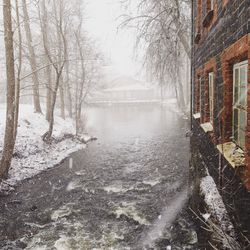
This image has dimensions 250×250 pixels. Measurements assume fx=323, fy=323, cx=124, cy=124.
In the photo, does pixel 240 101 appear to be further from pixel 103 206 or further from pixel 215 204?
pixel 103 206

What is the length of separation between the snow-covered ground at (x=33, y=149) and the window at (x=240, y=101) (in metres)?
7.30

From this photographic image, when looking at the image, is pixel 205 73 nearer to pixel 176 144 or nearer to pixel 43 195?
pixel 43 195

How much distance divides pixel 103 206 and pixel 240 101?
16.2ft

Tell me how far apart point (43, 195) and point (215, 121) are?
5.68m

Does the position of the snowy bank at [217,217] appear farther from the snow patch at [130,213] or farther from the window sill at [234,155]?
the snow patch at [130,213]

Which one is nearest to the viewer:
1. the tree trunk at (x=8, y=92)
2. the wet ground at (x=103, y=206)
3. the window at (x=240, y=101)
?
the window at (x=240, y=101)

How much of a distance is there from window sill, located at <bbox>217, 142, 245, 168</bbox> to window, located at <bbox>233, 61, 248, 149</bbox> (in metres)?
0.10

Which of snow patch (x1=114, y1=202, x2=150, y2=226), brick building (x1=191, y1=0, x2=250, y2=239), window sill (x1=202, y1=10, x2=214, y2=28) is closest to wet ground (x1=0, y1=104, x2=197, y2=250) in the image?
snow patch (x1=114, y1=202, x2=150, y2=226)

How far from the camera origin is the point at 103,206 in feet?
28.8

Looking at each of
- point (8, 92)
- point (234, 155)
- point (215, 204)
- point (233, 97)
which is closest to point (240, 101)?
point (233, 97)

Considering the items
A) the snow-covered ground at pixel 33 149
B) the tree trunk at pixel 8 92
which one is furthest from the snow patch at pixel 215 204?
the tree trunk at pixel 8 92

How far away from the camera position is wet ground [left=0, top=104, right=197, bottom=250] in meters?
6.81

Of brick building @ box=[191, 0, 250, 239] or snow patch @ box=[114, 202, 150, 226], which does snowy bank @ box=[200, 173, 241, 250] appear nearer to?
brick building @ box=[191, 0, 250, 239]

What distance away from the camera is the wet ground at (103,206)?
6809 mm
